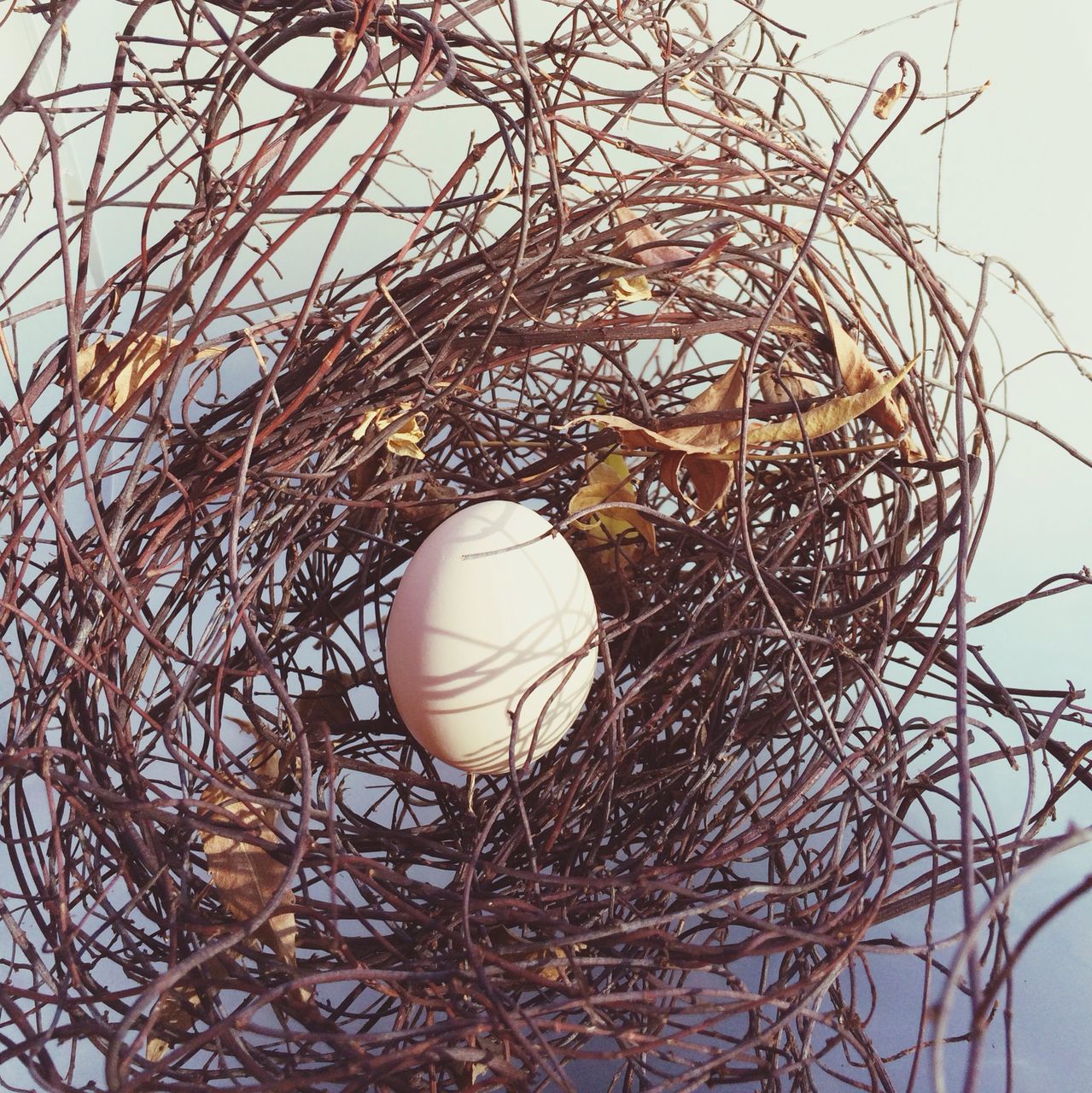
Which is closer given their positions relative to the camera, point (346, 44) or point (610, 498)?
point (346, 44)

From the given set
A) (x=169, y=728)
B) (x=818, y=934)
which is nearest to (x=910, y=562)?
(x=818, y=934)

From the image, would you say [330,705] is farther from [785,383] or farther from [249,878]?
[785,383]

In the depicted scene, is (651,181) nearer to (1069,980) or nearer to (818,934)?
(818,934)

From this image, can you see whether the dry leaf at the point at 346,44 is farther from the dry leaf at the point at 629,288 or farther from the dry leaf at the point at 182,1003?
the dry leaf at the point at 182,1003

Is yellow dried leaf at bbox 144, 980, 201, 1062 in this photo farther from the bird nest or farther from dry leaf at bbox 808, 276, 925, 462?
dry leaf at bbox 808, 276, 925, 462

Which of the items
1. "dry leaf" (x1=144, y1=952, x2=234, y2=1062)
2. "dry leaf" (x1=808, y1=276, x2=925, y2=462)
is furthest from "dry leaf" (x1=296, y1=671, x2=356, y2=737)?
"dry leaf" (x1=808, y1=276, x2=925, y2=462)

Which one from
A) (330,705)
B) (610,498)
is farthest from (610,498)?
(330,705)

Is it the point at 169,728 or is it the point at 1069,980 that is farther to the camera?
the point at 1069,980
